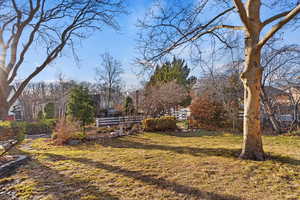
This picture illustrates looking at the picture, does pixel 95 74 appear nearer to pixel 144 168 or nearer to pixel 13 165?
pixel 13 165

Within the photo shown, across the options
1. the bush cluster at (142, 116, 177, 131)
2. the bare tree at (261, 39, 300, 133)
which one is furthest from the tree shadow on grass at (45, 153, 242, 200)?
the bare tree at (261, 39, 300, 133)

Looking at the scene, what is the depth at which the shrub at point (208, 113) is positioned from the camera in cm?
1063

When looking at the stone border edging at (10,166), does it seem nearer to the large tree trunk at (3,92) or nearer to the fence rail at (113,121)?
the large tree trunk at (3,92)

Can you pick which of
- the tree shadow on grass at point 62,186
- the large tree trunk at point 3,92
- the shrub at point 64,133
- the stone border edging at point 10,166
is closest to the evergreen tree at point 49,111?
the shrub at point 64,133

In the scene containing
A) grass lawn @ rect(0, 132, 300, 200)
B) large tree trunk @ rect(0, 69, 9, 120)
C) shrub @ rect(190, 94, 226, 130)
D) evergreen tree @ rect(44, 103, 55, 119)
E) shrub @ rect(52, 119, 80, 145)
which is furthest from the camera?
evergreen tree @ rect(44, 103, 55, 119)

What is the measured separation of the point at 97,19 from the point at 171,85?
956 cm

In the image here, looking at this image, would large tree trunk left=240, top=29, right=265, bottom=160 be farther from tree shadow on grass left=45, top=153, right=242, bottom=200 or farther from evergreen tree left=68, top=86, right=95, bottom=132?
evergreen tree left=68, top=86, right=95, bottom=132

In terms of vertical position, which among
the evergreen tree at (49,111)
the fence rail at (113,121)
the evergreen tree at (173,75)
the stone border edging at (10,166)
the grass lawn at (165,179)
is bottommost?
the stone border edging at (10,166)

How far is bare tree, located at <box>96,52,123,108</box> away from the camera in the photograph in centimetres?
2217

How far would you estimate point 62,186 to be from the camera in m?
2.67

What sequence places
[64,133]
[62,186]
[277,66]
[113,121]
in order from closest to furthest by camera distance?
[62,186]
[64,133]
[277,66]
[113,121]

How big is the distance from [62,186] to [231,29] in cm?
510

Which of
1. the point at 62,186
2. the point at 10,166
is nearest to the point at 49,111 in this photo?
the point at 10,166

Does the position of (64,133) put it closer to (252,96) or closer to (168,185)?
(168,185)
